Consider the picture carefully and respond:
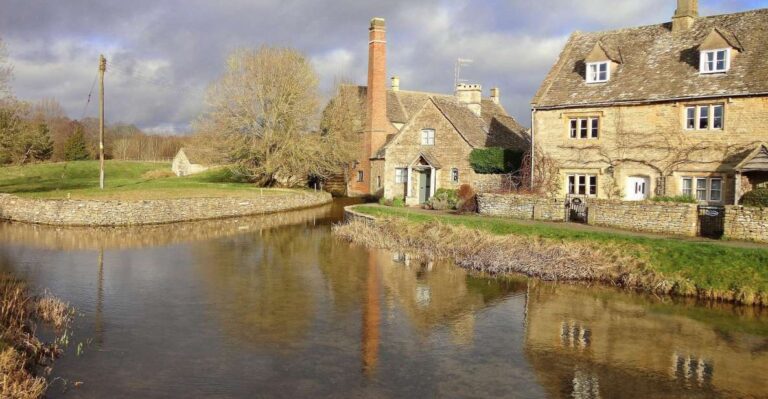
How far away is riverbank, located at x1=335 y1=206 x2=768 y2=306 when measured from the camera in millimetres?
16875

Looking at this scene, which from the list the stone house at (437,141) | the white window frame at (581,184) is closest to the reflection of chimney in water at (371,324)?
the white window frame at (581,184)

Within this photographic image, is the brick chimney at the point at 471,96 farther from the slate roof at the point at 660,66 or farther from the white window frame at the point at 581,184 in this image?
the white window frame at the point at 581,184

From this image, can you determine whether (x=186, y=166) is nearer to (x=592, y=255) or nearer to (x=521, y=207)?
(x=521, y=207)

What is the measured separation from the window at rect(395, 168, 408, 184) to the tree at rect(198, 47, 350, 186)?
9298 mm

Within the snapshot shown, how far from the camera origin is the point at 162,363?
1148cm

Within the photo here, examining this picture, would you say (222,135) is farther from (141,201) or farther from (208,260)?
(208,260)

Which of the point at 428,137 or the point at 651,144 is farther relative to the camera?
the point at 428,137

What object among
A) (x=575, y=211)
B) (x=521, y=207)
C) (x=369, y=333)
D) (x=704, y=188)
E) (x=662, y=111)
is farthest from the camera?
(x=521, y=207)

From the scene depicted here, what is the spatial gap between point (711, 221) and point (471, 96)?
889 inches

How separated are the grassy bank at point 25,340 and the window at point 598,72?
83.2 ft

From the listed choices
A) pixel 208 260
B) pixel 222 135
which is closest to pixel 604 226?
pixel 208 260

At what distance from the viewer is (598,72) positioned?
2969 centimetres

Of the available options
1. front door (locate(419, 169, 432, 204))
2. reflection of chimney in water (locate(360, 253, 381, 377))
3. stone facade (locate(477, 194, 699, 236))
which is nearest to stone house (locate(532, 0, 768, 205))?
stone facade (locate(477, 194, 699, 236))

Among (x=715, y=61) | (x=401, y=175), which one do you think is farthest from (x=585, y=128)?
(x=401, y=175)
